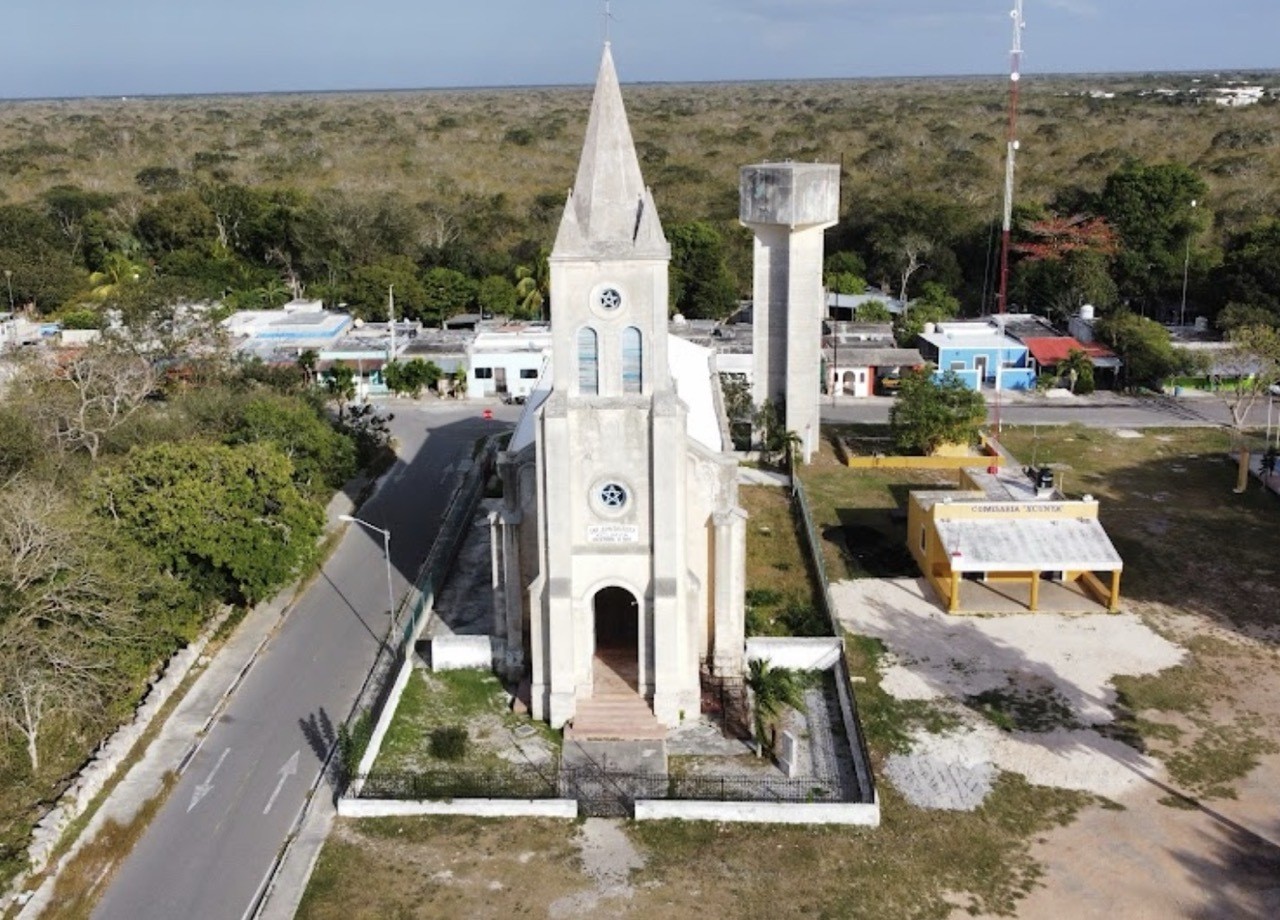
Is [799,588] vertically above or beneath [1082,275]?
beneath

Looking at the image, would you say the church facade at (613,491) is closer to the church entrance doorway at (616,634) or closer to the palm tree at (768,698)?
the church entrance doorway at (616,634)

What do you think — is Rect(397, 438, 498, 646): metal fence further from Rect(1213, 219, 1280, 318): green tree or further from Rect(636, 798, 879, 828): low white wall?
Rect(1213, 219, 1280, 318): green tree

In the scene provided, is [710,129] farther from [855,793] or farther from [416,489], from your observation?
[855,793]

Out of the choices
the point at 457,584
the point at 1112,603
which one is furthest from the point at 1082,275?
the point at 457,584

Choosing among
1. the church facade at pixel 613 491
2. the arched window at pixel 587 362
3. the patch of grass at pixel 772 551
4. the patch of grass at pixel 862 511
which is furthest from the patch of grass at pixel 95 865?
the patch of grass at pixel 862 511

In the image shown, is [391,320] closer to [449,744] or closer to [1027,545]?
[1027,545]

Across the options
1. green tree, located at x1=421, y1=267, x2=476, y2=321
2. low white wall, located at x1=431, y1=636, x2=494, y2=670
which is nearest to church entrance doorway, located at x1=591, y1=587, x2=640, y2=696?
low white wall, located at x1=431, y1=636, x2=494, y2=670
